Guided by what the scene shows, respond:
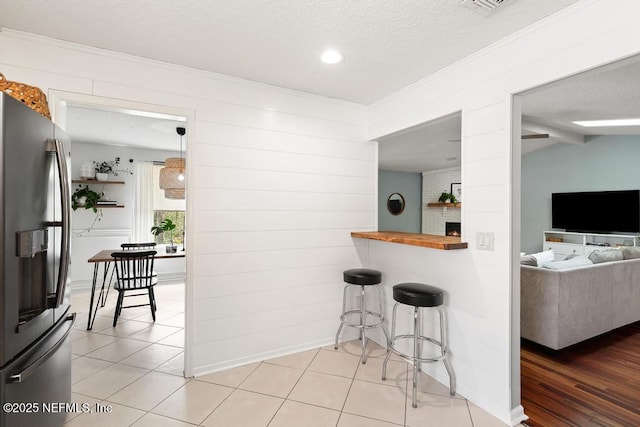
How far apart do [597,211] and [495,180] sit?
5382 millimetres

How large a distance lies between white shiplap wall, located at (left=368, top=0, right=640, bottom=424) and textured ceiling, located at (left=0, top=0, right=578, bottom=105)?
13 centimetres

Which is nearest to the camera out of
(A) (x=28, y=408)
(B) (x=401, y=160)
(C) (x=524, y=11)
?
(A) (x=28, y=408)

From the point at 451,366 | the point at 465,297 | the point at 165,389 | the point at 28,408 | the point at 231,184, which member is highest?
the point at 231,184

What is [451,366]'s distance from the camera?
94.2 inches

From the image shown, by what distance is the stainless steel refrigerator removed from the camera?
123cm

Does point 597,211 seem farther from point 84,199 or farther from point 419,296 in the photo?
point 84,199

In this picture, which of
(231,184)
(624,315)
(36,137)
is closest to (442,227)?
(624,315)

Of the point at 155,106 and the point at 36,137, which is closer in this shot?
the point at 36,137

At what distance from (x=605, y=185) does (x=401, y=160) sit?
3685mm

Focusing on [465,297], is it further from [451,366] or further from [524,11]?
[524,11]

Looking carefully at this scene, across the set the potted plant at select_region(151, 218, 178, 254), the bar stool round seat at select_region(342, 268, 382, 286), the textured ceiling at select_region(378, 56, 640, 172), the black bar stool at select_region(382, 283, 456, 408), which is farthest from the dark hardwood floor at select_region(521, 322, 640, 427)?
the potted plant at select_region(151, 218, 178, 254)

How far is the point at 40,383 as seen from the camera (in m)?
1.48

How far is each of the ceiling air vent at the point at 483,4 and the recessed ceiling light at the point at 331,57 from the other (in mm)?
870

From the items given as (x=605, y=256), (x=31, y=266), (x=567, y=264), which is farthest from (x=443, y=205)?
(x=31, y=266)
